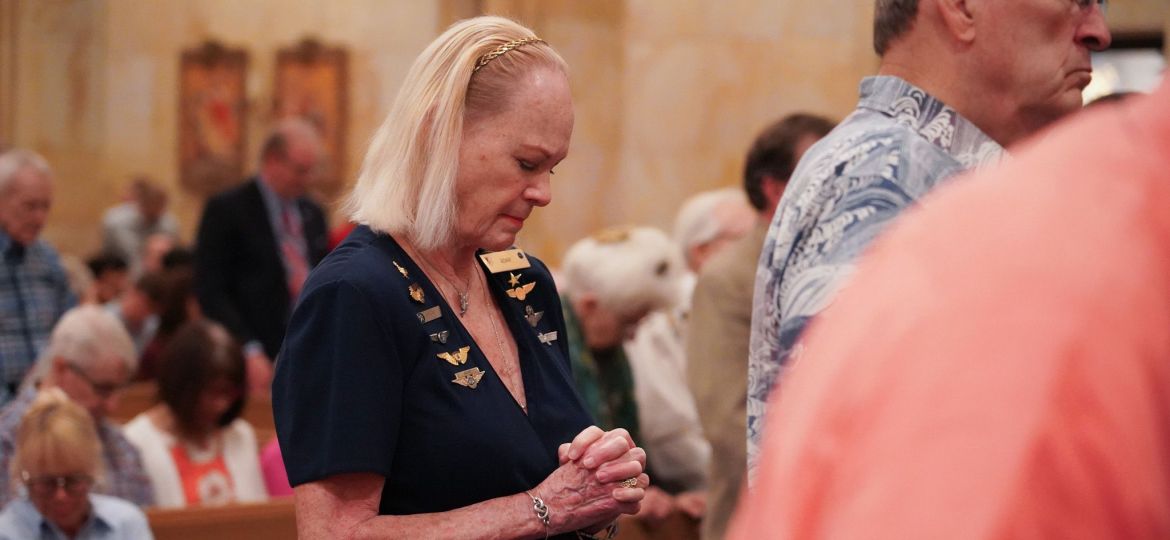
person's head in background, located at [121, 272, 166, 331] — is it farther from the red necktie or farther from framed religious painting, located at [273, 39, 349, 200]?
framed religious painting, located at [273, 39, 349, 200]

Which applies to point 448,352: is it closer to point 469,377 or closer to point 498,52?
point 469,377

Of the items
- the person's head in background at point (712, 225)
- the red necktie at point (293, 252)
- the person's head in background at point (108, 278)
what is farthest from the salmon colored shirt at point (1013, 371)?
the person's head in background at point (108, 278)

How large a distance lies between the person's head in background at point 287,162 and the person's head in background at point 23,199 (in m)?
1.18

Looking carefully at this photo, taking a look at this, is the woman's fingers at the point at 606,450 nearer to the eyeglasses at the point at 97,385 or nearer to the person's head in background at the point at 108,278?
the eyeglasses at the point at 97,385

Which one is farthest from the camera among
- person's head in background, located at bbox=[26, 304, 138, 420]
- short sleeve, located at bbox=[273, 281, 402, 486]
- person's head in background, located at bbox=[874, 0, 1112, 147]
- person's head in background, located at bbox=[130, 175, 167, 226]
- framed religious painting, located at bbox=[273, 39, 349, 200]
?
framed religious painting, located at bbox=[273, 39, 349, 200]

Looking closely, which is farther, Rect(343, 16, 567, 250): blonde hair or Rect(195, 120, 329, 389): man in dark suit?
Rect(195, 120, 329, 389): man in dark suit

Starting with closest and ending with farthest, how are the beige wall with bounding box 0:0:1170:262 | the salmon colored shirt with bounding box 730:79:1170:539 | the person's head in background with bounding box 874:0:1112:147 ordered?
the salmon colored shirt with bounding box 730:79:1170:539 < the person's head in background with bounding box 874:0:1112:147 < the beige wall with bounding box 0:0:1170:262

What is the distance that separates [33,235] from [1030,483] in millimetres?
7212

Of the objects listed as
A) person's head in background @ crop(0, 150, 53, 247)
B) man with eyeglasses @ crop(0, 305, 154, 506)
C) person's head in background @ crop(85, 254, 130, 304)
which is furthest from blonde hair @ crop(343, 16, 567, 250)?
person's head in background @ crop(85, 254, 130, 304)

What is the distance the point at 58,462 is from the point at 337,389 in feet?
8.29

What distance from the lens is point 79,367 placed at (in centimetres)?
513

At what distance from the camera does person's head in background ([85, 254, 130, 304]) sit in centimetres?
1121

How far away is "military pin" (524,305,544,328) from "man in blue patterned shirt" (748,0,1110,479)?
1.79ft

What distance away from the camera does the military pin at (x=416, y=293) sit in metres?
2.25
